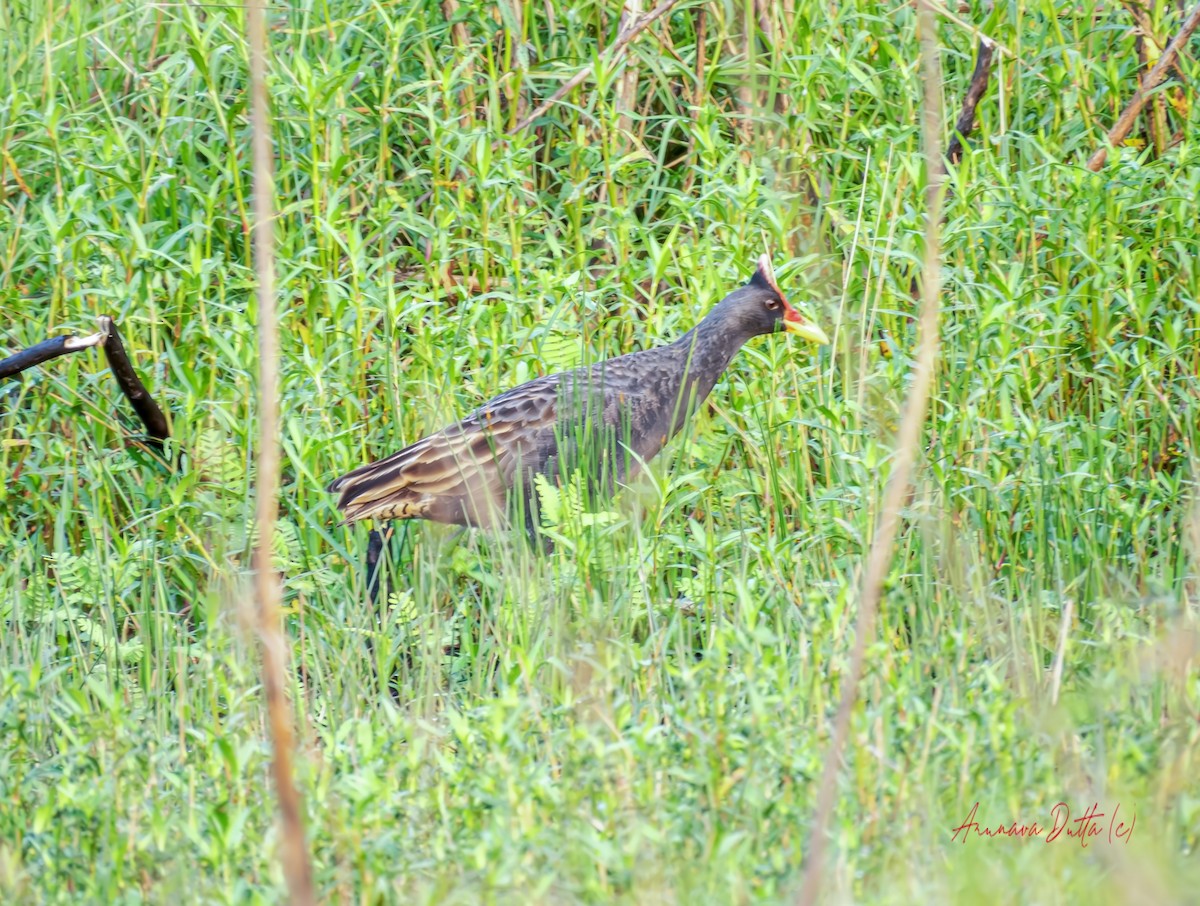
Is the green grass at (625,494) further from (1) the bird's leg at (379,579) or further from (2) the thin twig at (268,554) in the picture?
(2) the thin twig at (268,554)

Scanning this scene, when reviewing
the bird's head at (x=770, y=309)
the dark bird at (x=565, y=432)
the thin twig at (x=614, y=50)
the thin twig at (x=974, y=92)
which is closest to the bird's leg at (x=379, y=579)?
the dark bird at (x=565, y=432)

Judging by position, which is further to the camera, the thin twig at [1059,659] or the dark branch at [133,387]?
the dark branch at [133,387]

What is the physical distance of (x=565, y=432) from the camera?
200 inches

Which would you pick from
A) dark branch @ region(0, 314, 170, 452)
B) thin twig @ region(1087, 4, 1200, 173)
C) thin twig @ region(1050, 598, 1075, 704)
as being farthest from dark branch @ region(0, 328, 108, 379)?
thin twig @ region(1087, 4, 1200, 173)

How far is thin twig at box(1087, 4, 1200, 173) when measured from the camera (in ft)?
19.9

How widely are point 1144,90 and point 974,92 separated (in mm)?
690

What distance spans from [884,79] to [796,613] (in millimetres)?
3468

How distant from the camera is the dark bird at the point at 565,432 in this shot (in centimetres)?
495

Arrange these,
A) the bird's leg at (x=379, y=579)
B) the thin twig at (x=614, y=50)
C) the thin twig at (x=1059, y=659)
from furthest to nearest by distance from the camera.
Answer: the thin twig at (x=614, y=50)
the bird's leg at (x=379, y=579)
the thin twig at (x=1059, y=659)

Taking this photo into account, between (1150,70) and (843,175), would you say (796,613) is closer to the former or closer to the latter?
(843,175)

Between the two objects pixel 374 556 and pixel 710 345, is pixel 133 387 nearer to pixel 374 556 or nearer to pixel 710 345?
pixel 374 556

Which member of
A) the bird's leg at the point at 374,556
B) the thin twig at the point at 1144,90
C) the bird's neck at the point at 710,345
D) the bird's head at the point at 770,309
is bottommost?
the bird's leg at the point at 374,556
